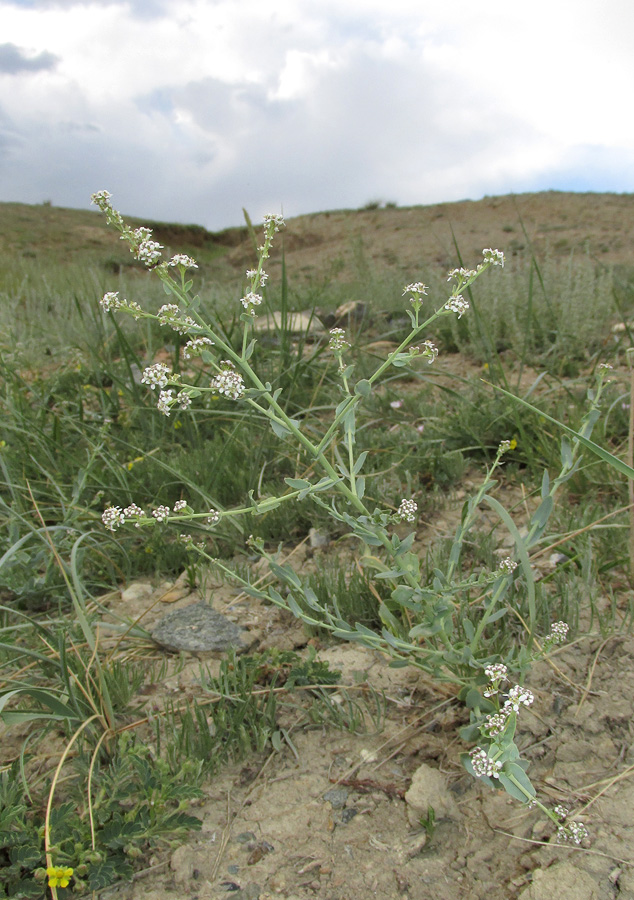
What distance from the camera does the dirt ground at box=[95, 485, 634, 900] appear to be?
1324mm

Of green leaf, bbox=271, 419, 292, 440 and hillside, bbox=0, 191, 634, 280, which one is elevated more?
hillside, bbox=0, 191, 634, 280

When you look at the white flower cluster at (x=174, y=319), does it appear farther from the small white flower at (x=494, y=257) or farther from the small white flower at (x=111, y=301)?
the small white flower at (x=494, y=257)

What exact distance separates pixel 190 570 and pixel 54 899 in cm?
119

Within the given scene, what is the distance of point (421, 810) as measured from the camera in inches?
58.1

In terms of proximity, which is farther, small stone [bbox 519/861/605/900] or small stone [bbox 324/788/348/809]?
small stone [bbox 324/788/348/809]

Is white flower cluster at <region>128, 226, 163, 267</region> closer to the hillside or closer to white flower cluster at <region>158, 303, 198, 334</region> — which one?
white flower cluster at <region>158, 303, 198, 334</region>

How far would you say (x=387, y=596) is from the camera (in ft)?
6.63

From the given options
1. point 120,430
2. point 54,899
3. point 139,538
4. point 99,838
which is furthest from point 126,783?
point 120,430

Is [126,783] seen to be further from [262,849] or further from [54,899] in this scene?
[262,849]

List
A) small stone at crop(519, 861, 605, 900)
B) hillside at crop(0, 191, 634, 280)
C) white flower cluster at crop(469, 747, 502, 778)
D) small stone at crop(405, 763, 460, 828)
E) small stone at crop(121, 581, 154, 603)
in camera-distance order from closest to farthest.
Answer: white flower cluster at crop(469, 747, 502, 778), small stone at crop(519, 861, 605, 900), small stone at crop(405, 763, 460, 828), small stone at crop(121, 581, 154, 603), hillside at crop(0, 191, 634, 280)

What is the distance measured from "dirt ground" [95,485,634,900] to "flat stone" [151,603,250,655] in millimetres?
423

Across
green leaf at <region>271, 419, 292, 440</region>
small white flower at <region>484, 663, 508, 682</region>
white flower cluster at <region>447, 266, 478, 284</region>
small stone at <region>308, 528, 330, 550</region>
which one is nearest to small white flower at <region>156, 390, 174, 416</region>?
green leaf at <region>271, 419, 292, 440</region>

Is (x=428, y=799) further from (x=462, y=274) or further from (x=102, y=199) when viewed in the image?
(x=102, y=199)

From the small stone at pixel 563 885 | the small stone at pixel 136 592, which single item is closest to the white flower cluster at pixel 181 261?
the small stone at pixel 563 885
